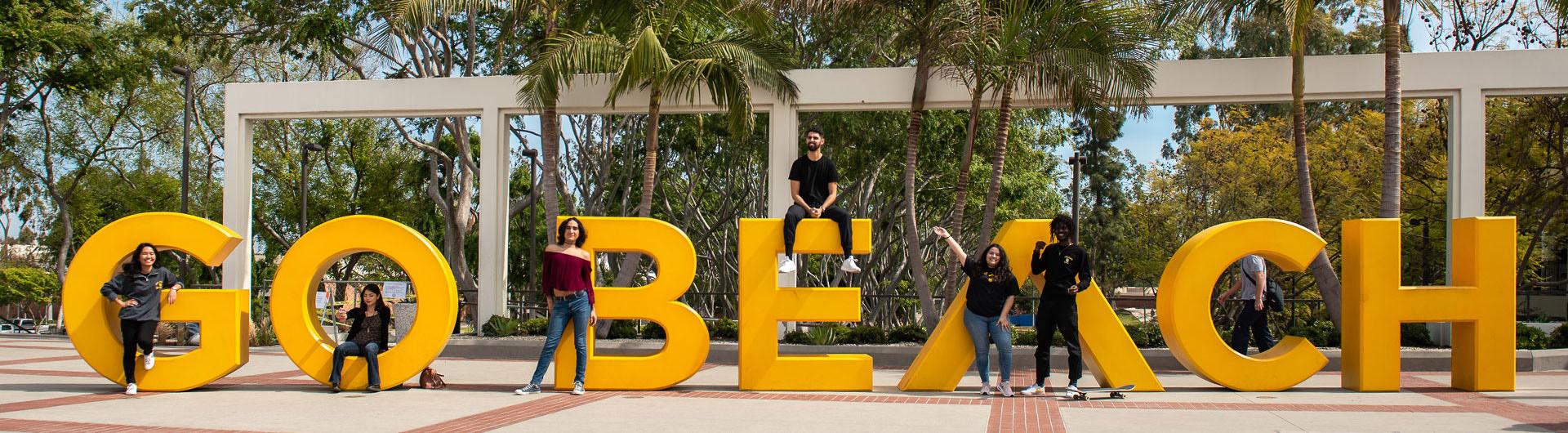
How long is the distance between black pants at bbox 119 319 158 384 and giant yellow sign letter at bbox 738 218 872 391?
5103mm

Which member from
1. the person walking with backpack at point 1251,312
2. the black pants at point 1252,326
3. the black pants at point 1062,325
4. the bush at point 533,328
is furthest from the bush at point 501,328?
the black pants at point 1252,326

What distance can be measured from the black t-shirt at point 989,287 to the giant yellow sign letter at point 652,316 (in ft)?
7.95

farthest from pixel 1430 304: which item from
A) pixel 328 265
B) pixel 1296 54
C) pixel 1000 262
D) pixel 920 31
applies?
pixel 328 265

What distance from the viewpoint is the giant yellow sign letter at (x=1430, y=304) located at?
10.0 metres

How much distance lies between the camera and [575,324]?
32.8 feet

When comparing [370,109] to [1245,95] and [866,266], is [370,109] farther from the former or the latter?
[866,266]

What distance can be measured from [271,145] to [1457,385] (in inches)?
1261

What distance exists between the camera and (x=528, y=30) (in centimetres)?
2292

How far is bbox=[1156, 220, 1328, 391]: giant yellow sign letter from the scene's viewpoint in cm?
995

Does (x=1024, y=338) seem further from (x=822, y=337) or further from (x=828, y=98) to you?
(x=828, y=98)

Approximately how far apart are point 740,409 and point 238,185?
1147 cm

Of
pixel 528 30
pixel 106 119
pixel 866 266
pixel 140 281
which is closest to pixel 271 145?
pixel 106 119

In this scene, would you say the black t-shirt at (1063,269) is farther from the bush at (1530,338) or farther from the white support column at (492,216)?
the white support column at (492,216)

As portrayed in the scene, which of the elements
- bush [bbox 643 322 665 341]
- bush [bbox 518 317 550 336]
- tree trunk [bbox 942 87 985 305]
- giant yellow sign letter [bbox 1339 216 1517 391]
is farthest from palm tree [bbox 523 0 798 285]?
giant yellow sign letter [bbox 1339 216 1517 391]
